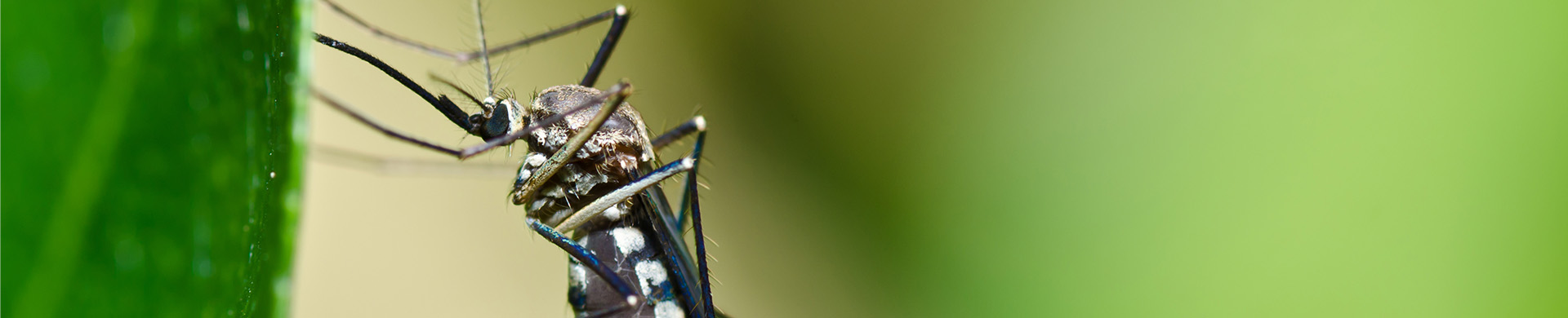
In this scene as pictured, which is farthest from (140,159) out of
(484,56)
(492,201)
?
(492,201)

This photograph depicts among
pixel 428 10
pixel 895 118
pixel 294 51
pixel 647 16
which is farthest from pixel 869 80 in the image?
pixel 294 51

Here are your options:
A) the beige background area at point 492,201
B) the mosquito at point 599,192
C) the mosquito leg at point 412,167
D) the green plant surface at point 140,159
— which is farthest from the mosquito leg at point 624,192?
the green plant surface at point 140,159

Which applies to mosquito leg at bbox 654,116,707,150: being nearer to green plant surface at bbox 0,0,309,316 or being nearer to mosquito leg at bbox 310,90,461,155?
mosquito leg at bbox 310,90,461,155

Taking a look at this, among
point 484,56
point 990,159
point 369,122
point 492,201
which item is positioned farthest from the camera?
point 492,201

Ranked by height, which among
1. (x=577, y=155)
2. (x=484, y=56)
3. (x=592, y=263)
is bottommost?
(x=592, y=263)

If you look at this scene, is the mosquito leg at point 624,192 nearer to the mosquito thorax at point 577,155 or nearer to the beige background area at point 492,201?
the mosquito thorax at point 577,155

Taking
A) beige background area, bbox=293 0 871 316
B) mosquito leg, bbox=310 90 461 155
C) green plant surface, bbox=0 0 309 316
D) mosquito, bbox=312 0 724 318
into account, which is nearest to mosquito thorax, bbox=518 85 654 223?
mosquito, bbox=312 0 724 318

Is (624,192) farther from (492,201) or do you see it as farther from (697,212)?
(492,201)
